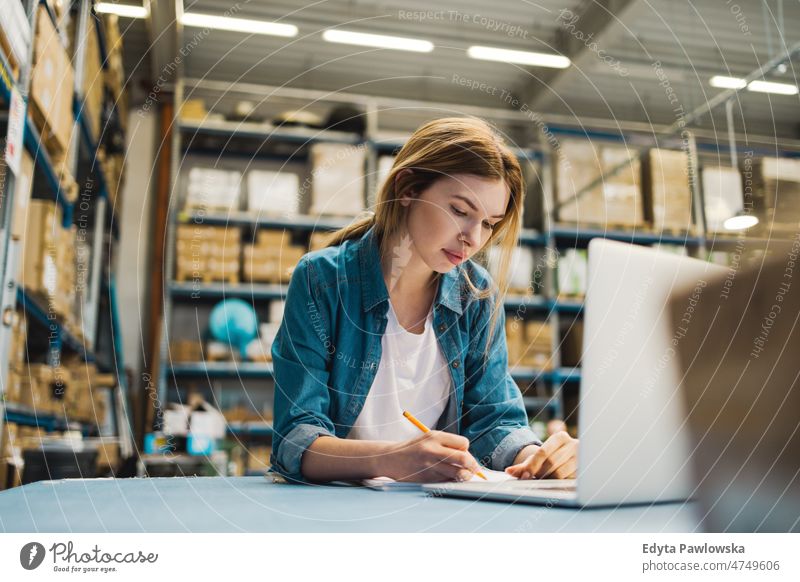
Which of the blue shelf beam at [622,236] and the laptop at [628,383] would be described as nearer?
the laptop at [628,383]

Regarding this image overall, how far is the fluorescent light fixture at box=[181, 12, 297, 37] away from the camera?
302 centimetres

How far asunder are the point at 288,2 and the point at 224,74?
0.94 metres

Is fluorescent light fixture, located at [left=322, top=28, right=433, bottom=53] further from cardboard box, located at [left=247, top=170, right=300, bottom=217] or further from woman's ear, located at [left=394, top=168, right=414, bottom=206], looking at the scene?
woman's ear, located at [left=394, top=168, right=414, bottom=206]

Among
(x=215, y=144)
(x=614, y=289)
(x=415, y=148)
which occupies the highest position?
(x=215, y=144)

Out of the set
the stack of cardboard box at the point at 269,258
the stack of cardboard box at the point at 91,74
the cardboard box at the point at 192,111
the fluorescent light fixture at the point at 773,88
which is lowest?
the stack of cardboard box at the point at 269,258

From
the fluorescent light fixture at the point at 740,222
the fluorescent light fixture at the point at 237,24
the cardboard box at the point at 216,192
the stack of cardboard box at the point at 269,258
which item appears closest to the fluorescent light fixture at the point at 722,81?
the fluorescent light fixture at the point at 740,222

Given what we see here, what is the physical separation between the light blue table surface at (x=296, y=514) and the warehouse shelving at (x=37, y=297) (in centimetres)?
90

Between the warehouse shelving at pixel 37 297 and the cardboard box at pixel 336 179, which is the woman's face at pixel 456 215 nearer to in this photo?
the warehouse shelving at pixel 37 297

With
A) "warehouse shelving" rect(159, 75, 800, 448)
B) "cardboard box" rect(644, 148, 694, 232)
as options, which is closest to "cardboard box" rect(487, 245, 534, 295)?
"warehouse shelving" rect(159, 75, 800, 448)

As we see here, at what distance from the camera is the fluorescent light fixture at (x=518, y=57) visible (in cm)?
347

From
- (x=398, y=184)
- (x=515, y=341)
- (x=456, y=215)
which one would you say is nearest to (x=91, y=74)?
(x=398, y=184)

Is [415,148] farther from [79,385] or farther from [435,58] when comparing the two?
[435,58]
